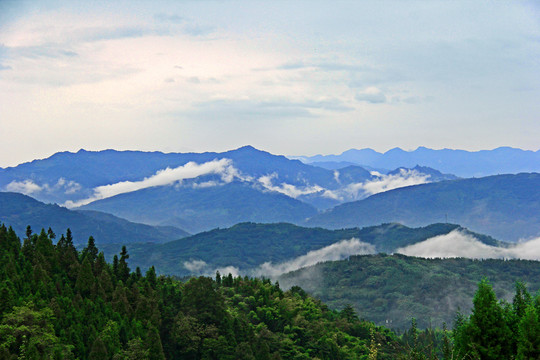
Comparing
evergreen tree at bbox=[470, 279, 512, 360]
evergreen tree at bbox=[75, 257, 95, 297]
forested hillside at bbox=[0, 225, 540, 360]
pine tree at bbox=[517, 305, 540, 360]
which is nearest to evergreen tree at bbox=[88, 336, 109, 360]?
forested hillside at bbox=[0, 225, 540, 360]

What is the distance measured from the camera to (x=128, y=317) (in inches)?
3351

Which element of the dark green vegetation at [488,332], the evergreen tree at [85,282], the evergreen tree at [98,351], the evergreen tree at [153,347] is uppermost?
the dark green vegetation at [488,332]

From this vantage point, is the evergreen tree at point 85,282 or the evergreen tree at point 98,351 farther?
the evergreen tree at point 85,282

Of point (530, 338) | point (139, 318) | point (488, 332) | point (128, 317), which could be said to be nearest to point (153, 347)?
point (128, 317)

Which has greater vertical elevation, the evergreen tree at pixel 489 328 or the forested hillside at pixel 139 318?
the evergreen tree at pixel 489 328

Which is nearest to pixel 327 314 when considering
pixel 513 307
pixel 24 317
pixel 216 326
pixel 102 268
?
pixel 216 326

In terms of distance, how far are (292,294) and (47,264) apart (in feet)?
242

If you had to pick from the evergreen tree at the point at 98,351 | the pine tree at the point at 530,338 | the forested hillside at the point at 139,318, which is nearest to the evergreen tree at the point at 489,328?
the forested hillside at the point at 139,318

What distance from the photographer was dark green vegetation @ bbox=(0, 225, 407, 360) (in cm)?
6906

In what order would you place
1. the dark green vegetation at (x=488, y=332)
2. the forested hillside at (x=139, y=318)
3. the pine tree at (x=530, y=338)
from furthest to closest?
1. the forested hillside at (x=139, y=318)
2. the dark green vegetation at (x=488, y=332)
3. the pine tree at (x=530, y=338)

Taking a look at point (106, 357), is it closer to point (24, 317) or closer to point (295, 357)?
point (24, 317)

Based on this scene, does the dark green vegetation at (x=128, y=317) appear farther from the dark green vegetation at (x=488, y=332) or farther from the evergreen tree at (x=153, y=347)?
the dark green vegetation at (x=488, y=332)

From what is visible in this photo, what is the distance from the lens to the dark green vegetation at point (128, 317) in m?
69.1

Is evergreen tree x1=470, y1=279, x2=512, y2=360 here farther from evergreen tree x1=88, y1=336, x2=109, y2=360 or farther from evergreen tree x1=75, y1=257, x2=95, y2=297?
evergreen tree x1=75, y1=257, x2=95, y2=297
